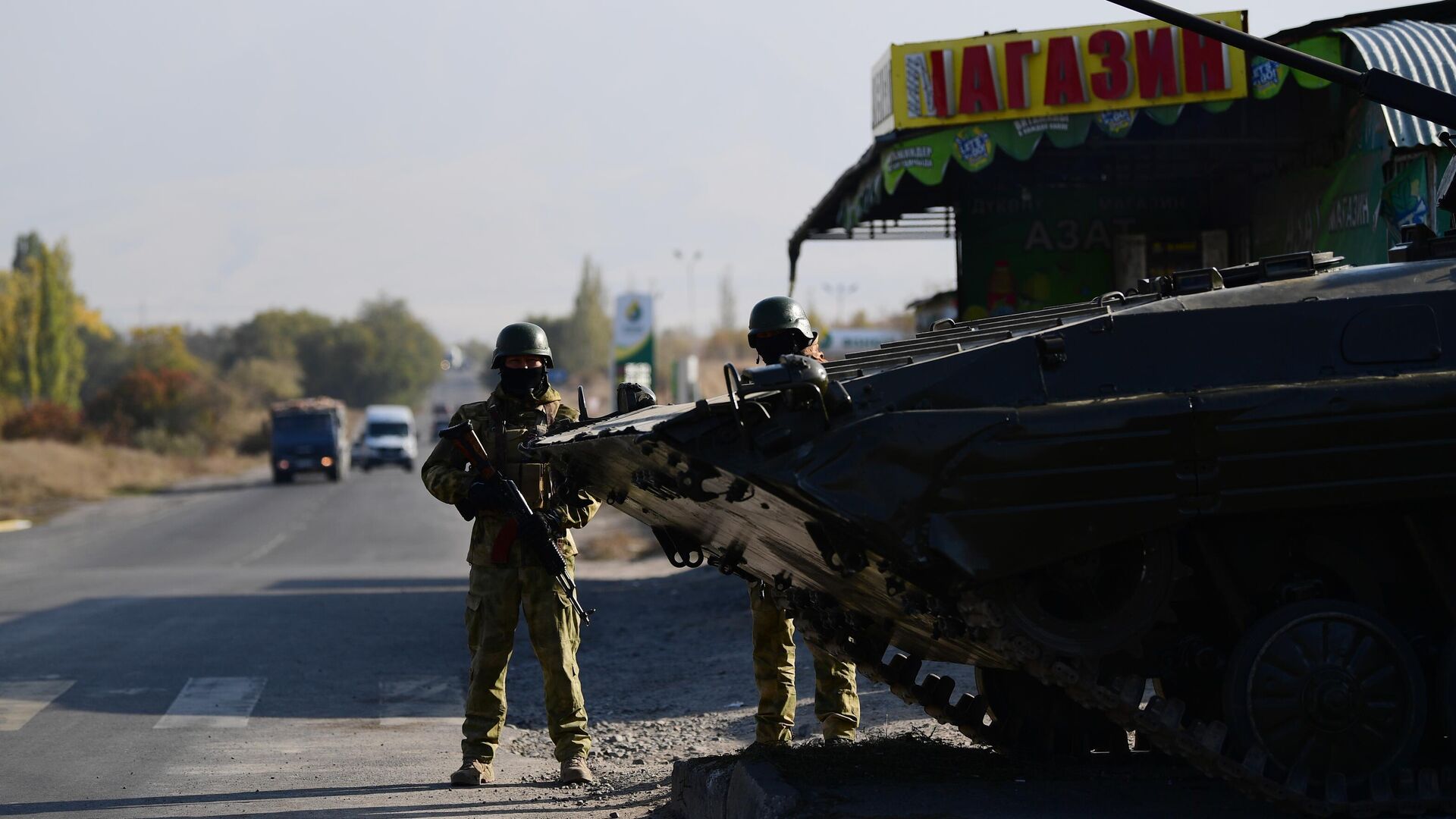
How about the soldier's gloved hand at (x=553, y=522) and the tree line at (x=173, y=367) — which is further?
the tree line at (x=173, y=367)

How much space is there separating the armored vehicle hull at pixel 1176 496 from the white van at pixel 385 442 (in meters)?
47.8

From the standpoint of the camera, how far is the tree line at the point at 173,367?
67125 mm

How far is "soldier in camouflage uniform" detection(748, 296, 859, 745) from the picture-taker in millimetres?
7551

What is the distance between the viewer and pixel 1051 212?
14.6 m

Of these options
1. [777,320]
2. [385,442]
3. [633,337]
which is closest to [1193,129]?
[777,320]

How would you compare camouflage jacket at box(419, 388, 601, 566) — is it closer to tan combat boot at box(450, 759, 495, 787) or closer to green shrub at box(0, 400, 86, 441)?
tan combat boot at box(450, 759, 495, 787)

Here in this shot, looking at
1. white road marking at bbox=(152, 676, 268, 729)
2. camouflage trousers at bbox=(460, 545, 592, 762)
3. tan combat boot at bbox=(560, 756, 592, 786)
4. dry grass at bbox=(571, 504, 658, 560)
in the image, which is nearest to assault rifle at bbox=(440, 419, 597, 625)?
camouflage trousers at bbox=(460, 545, 592, 762)

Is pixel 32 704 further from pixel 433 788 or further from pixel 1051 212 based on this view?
pixel 1051 212

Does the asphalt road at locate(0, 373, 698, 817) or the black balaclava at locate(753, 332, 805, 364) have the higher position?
the black balaclava at locate(753, 332, 805, 364)

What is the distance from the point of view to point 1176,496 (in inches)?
209

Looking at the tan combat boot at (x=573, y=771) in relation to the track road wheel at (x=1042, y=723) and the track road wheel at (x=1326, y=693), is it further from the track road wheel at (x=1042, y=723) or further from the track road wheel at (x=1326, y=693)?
the track road wheel at (x=1326, y=693)

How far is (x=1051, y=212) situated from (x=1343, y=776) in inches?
381

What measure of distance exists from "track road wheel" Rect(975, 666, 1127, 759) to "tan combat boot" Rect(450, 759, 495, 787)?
2.29m

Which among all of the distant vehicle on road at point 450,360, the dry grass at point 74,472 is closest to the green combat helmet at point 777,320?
the dry grass at point 74,472
